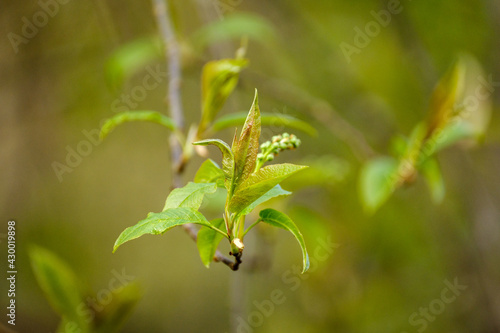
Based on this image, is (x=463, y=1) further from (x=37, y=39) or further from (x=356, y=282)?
(x=37, y=39)

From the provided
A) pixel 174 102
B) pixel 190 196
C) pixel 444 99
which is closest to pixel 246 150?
pixel 190 196

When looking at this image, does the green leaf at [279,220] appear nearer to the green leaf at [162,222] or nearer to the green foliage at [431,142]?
the green leaf at [162,222]

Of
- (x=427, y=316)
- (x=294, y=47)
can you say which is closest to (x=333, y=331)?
(x=427, y=316)

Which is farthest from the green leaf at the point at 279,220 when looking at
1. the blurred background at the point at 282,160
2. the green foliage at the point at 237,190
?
the blurred background at the point at 282,160

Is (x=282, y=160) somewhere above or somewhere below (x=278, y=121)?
below

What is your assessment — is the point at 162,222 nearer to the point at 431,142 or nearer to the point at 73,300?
the point at 73,300
